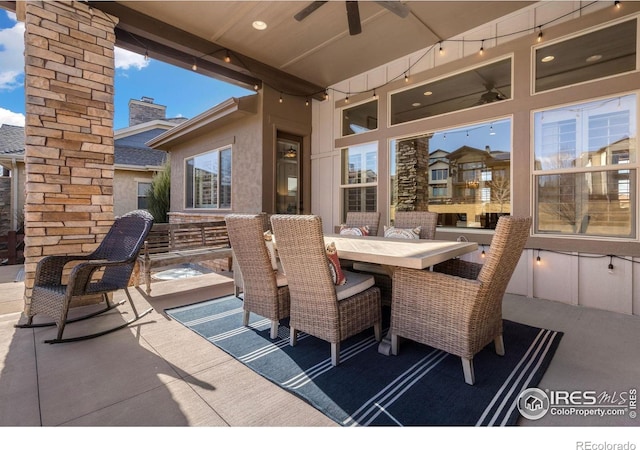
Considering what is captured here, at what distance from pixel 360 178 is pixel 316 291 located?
12.3 ft

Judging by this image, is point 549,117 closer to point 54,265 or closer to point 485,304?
point 485,304

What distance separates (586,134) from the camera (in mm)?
3424

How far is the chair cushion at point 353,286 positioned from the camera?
2271 millimetres

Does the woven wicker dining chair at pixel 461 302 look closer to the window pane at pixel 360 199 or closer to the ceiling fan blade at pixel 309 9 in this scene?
the ceiling fan blade at pixel 309 9

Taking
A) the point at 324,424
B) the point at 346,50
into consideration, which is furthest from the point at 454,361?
the point at 346,50

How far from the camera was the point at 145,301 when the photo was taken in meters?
3.57

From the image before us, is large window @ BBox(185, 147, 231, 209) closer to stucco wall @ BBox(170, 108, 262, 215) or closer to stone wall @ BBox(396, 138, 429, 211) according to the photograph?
stucco wall @ BBox(170, 108, 262, 215)

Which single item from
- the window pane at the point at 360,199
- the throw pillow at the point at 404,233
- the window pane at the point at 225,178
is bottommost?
the throw pillow at the point at 404,233

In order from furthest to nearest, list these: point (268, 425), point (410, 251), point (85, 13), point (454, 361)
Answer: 1. point (85, 13)
2. point (410, 251)
3. point (454, 361)
4. point (268, 425)

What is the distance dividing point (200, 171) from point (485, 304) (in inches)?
278

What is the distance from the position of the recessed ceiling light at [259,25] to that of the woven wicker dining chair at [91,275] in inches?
111

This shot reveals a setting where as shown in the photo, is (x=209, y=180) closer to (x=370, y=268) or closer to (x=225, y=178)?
(x=225, y=178)

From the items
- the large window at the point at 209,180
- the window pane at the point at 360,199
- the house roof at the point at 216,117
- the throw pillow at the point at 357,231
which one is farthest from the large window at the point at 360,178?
the large window at the point at 209,180

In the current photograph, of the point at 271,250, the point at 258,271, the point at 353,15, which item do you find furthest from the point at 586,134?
the point at 258,271
